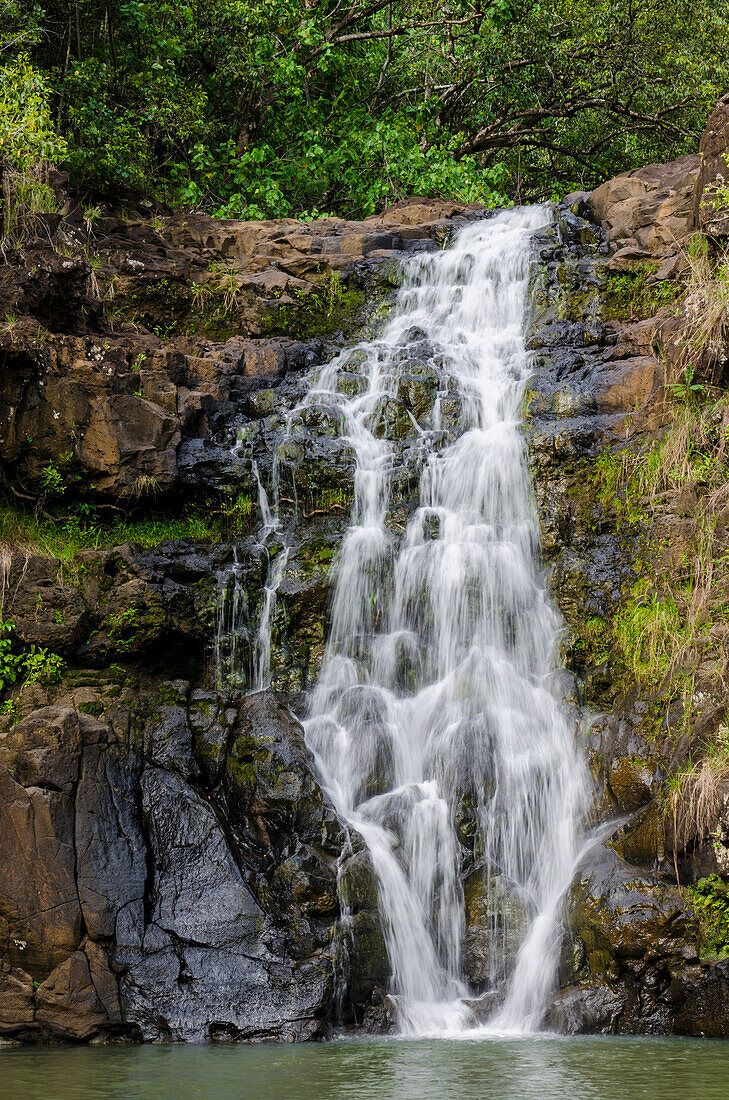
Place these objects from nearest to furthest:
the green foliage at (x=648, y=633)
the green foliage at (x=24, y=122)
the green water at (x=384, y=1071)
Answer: the green water at (x=384, y=1071), the green foliage at (x=648, y=633), the green foliage at (x=24, y=122)

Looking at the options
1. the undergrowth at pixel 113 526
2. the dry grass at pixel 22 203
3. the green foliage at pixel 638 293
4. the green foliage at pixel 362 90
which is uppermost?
the green foliage at pixel 362 90

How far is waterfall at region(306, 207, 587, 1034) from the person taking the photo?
24.1 ft

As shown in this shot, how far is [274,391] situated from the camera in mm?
11703

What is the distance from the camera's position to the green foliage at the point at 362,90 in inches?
667

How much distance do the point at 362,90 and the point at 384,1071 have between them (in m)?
19.5

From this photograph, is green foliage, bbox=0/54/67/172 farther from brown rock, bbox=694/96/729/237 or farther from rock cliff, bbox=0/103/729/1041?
brown rock, bbox=694/96/729/237

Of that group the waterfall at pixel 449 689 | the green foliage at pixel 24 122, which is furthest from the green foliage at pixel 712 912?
the green foliage at pixel 24 122

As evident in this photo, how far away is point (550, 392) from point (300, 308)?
4015mm

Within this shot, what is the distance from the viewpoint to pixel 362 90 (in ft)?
66.2

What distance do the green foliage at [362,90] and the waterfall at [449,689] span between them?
728 cm

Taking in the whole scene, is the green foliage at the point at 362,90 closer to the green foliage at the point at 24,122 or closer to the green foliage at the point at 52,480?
the green foliage at the point at 24,122

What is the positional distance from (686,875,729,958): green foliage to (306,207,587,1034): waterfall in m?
1.06

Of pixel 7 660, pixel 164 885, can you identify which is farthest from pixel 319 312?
pixel 164 885

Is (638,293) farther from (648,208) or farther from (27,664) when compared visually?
(27,664)
